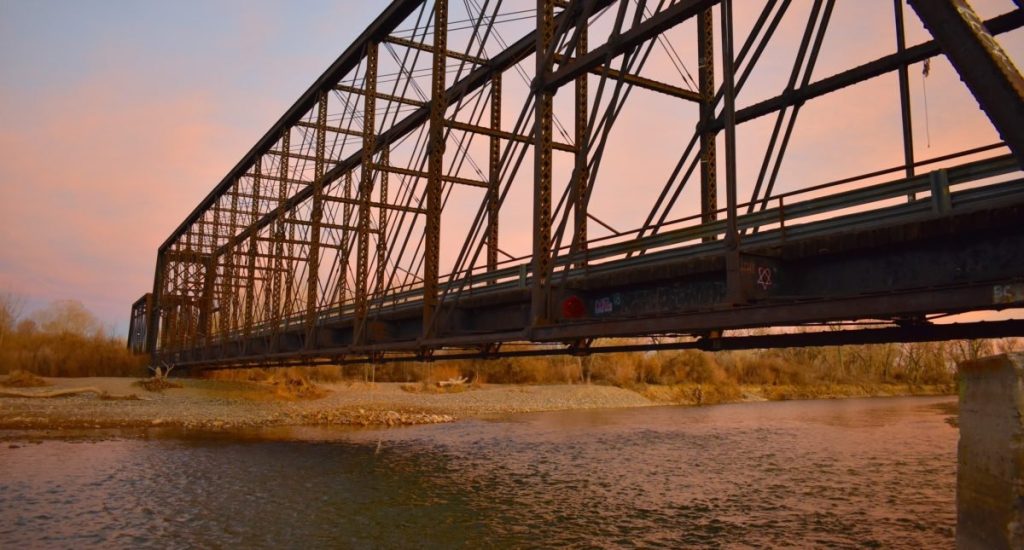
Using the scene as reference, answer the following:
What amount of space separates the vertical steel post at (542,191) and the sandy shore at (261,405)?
26.3 meters

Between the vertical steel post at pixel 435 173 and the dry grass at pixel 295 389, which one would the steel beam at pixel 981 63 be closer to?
the vertical steel post at pixel 435 173

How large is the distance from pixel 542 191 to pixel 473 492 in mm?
8413

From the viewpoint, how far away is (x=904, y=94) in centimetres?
1261

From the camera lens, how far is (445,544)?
13.2 meters

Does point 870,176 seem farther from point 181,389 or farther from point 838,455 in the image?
point 181,389

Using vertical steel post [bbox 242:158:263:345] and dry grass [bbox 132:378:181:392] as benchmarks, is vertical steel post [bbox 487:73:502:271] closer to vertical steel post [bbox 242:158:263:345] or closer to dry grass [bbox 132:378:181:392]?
vertical steel post [bbox 242:158:263:345]

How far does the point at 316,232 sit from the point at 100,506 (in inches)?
779

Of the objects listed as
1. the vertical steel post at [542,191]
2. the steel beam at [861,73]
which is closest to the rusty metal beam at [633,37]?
the vertical steel post at [542,191]

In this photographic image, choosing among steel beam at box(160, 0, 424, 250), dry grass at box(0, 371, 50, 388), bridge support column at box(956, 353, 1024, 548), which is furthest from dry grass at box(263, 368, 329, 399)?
bridge support column at box(956, 353, 1024, 548)

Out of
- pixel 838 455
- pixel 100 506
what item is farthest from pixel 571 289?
pixel 838 455

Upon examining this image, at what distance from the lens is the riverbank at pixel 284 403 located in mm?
35500

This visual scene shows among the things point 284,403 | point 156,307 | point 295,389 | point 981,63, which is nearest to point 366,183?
point 981,63

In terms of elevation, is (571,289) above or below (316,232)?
below

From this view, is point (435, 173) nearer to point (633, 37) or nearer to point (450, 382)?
point (633, 37)
